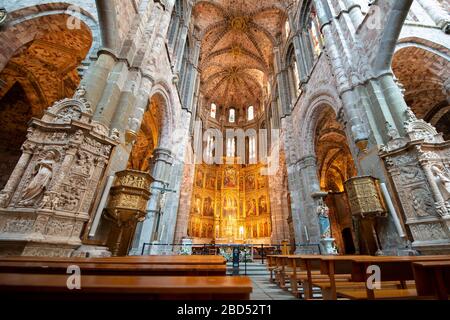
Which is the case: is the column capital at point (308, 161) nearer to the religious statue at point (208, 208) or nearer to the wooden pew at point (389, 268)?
the wooden pew at point (389, 268)

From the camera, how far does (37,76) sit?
8.30m

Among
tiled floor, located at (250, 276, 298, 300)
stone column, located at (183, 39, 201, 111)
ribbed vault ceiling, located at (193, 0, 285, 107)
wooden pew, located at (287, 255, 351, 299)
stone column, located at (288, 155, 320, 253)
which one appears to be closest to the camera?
wooden pew, located at (287, 255, 351, 299)

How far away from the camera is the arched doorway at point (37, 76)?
672 centimetres

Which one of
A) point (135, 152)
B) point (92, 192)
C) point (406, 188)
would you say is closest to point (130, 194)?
point (92, 192)

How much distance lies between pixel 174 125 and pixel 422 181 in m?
9.63

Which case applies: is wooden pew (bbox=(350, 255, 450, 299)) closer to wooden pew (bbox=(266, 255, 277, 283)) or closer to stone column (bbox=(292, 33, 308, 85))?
wooden pew (bbox=(266, 255, 277, 283))

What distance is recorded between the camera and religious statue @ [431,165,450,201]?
167 inches

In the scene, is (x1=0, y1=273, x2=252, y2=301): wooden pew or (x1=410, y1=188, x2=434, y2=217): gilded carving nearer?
(x1=0, y1=273, x2=252, y2=301): wooden pew

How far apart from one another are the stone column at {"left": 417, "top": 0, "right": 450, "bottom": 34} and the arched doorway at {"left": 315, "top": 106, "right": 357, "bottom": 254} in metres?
Answer: 4.63

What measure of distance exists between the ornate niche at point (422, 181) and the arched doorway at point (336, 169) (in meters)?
5.51

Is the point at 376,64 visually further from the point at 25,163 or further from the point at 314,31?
the point at 25,163

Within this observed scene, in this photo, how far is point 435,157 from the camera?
15.0 ft

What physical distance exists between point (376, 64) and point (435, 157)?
10.4 ft

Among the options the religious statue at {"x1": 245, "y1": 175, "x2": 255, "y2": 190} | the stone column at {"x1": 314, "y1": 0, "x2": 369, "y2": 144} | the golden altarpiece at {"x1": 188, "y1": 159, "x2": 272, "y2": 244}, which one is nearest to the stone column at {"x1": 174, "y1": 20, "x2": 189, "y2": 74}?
the stone column at {"x1": 314, "y1": 0, "x2": 369, "y2": 144}
